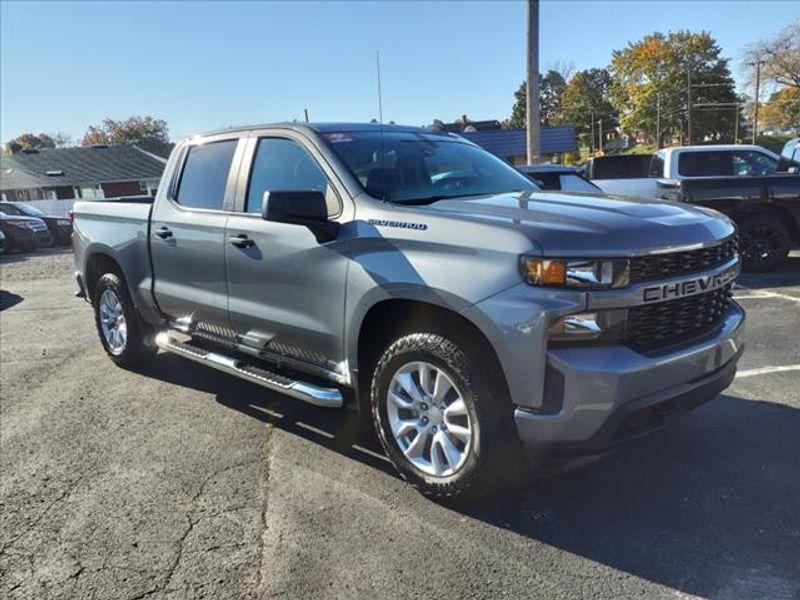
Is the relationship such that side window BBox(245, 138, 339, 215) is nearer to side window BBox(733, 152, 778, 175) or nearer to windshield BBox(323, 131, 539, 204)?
windshield BBox(323, 131, 539, 204)

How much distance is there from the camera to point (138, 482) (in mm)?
3855

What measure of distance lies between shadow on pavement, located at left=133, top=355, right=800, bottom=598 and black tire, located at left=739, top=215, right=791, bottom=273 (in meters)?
5.92

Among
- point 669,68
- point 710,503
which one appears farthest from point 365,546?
point 669,68

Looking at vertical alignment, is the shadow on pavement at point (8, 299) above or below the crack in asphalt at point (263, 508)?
below

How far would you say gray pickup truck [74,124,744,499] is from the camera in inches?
113

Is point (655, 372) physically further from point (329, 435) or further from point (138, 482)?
point (138, 482)

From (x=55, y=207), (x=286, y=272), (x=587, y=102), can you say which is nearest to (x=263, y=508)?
(x=286, y=272)

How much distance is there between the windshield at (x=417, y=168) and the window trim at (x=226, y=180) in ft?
2.69

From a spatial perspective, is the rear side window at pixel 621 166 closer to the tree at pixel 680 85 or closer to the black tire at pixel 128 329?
the black tire at pixel 128 329

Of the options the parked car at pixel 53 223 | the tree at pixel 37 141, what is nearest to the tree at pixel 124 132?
the tree at pixel 37 141

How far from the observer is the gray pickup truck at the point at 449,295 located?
9.46 feet

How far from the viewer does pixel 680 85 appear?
7688 cm

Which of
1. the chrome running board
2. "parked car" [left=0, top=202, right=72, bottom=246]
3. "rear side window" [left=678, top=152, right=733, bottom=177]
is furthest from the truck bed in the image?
"parked car" [left=0, top=202, right=72, bottom=246]

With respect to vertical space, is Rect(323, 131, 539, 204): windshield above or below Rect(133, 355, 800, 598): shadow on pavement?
above
